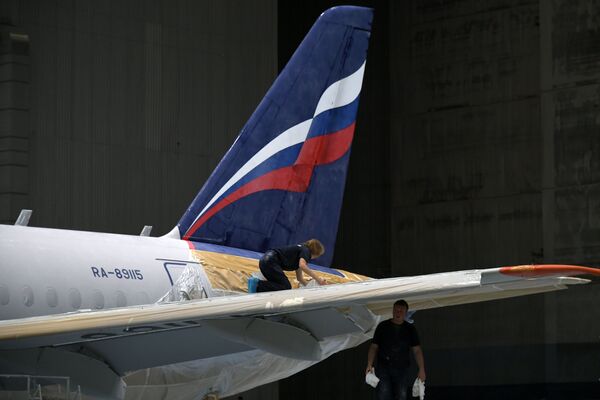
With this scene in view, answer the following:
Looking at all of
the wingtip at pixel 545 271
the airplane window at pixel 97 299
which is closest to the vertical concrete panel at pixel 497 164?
the airplane window at pixel 97 299

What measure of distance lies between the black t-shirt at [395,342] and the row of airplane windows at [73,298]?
232cm

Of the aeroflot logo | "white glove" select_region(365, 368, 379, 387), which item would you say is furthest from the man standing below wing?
the aeroflot logo

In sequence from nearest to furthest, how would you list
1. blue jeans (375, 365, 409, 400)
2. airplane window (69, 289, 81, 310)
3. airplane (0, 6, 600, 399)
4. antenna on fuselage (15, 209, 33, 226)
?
1. airplane (0, 6, 600, 399)
2. airplane window (69, 289, 81, 310)
3. blue jeans (375, 365, 409, 400)
4. antenna on fuselage (15, 209, 33, 226)

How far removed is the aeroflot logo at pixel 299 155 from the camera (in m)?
14.7

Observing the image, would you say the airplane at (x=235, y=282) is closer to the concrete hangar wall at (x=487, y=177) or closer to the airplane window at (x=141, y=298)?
the airplane window at (x=141, y=298)

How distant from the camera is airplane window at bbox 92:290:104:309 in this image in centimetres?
1186

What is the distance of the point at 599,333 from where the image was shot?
1035 inches

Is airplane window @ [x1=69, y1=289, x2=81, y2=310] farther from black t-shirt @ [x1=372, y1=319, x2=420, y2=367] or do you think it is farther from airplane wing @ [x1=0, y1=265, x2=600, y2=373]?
black t-shirt @ [x1=372, y1=319, x2=420, y2=367]

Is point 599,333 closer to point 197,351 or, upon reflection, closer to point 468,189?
point 468,189

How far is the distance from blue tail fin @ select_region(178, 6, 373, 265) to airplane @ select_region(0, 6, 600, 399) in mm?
15

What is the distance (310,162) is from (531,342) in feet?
45.1

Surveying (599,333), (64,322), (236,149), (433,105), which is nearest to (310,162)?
(236,149)

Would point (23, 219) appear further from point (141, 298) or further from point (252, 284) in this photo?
point (252, 284)

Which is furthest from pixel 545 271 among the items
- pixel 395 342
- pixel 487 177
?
pixel 487 177
